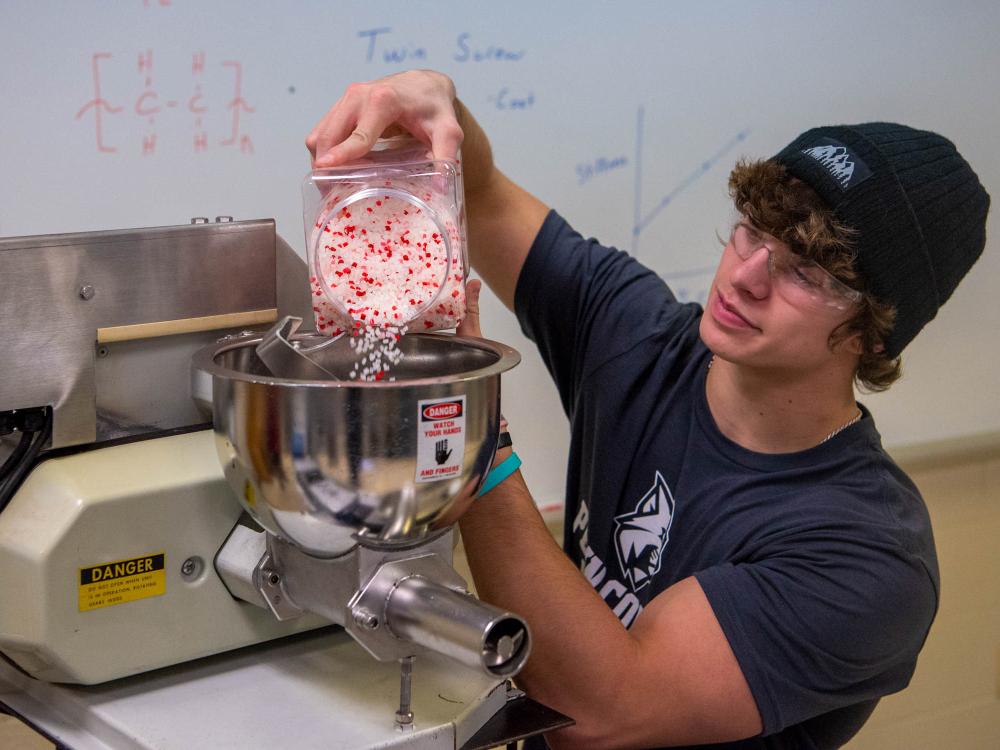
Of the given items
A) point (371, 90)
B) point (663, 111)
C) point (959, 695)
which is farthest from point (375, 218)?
point (959, 695)

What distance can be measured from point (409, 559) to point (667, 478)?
1.80ft

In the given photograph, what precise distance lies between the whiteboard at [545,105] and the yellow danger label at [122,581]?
57 cm

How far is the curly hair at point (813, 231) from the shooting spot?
1231 millimetres

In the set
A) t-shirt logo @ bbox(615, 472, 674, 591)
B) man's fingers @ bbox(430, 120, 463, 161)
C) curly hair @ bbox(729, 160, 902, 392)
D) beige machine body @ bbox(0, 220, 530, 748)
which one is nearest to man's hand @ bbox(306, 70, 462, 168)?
man's fingers @ bbox(430, 120, 463, 161)

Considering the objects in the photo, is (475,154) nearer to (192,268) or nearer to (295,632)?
(192,268)

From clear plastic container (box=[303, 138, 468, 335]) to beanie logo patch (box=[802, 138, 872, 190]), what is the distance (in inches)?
18.7

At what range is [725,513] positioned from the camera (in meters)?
1.29

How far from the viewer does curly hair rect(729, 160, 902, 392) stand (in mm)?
1231

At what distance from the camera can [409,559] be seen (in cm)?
90

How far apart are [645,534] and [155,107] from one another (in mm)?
775

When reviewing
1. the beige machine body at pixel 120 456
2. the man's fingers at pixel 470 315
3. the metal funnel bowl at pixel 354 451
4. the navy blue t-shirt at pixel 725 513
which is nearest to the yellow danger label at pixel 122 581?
the beige machine body at pixel 120 456

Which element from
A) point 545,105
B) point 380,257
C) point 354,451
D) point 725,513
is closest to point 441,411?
point 354,451

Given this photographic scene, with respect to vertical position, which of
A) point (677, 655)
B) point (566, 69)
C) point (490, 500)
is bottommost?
point (677, 655)

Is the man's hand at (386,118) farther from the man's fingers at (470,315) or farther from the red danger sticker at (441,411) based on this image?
the red danger sticker at (441,411)
